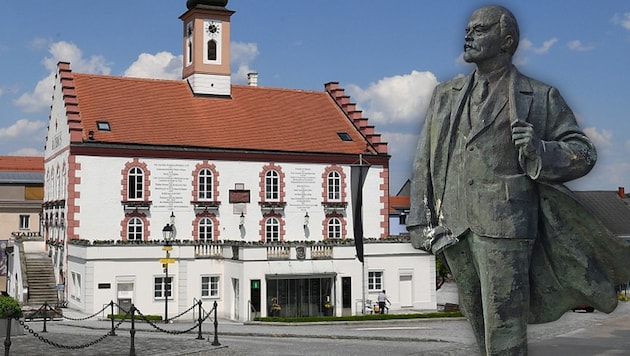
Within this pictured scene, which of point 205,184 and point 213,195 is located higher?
point 205,184

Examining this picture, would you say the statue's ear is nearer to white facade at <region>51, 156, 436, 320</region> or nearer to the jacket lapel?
the jacket lapel

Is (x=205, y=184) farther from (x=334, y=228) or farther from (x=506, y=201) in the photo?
(x=506, y=201)

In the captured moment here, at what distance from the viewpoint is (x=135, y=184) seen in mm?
37031

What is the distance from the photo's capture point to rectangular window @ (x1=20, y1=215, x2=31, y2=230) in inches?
2261

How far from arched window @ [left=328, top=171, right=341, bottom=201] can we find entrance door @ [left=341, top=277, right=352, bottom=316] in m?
7.37

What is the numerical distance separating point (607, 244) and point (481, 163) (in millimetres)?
1115

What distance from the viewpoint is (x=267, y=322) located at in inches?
1169

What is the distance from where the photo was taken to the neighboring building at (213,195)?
3356cm

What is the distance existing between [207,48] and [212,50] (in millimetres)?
292

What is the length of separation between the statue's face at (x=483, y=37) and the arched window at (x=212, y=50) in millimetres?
38659

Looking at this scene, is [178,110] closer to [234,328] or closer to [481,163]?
[234,328]

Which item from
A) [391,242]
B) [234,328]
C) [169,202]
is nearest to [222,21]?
[169,202]

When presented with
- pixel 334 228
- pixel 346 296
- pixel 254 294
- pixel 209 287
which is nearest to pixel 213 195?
pixel 209 287

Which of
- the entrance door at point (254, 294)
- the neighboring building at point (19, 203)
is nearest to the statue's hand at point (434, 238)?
the entrance door at point (254, 294)
